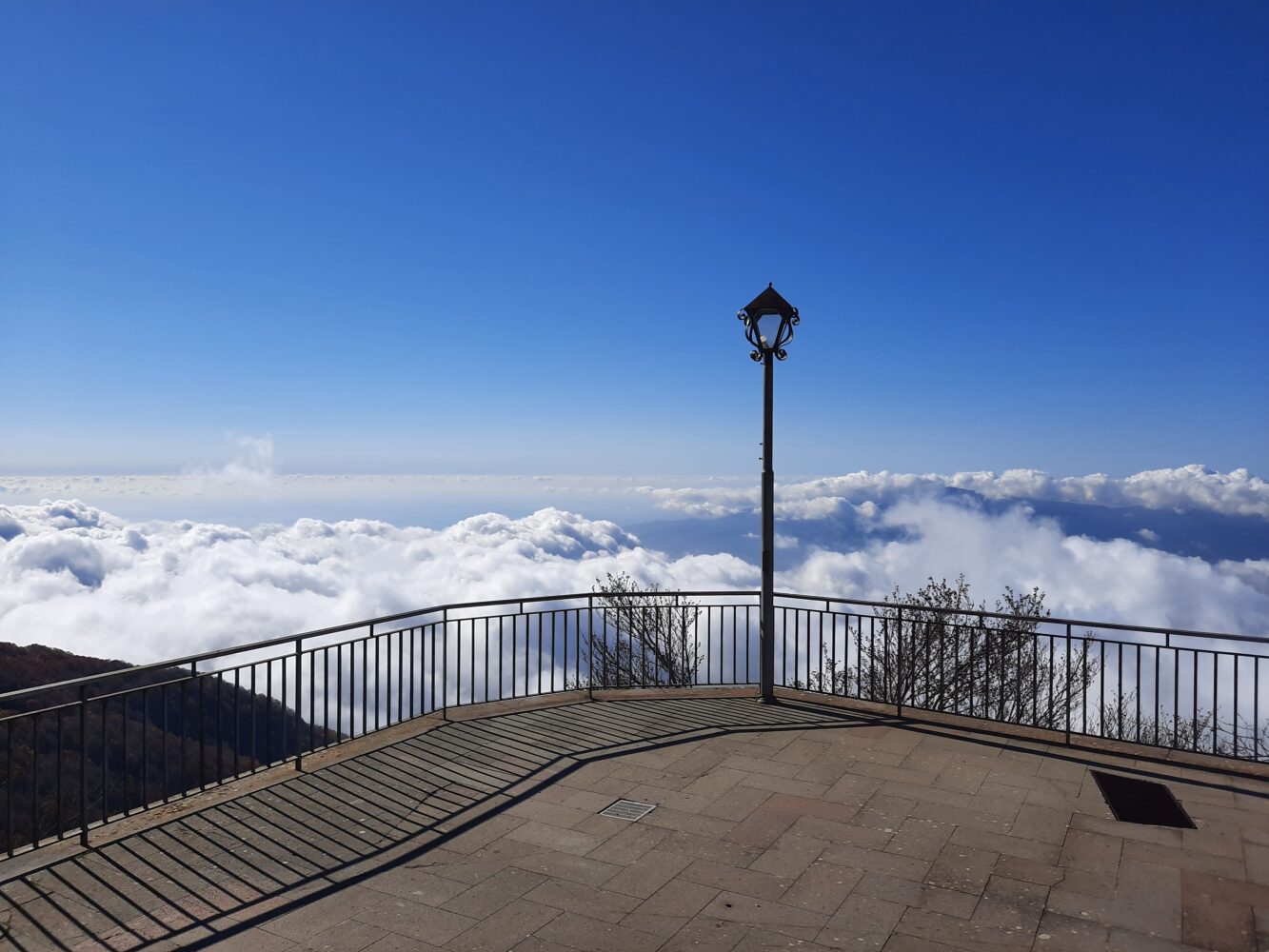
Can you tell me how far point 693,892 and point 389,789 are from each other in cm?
271

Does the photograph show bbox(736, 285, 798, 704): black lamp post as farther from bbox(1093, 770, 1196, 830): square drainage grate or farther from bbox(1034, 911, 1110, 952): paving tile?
bbox(1034, 911, 1110, 952): paving tile

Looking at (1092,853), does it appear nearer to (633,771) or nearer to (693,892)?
(693,892)

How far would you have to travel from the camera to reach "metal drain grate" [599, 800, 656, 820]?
18.6 ft

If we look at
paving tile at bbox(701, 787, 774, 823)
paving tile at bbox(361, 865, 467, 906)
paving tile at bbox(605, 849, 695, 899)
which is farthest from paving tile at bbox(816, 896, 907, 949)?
paving tile at bbox(361, 865, 467, 906)

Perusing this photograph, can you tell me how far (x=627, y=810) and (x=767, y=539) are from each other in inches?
149

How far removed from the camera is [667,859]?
4.98 meters

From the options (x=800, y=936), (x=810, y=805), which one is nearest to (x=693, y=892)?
(x=800, y=936)

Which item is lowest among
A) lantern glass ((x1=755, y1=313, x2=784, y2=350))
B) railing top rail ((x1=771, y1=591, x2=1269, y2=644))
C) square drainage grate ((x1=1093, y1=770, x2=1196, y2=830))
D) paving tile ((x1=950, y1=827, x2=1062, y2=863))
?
square drainage grate ((x1=1093, y1=770, x2=1196, y2=830))

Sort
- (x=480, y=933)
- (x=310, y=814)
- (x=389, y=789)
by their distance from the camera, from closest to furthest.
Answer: (x=480, y=933) < (x=310, y=814) < (x=389, y=789)

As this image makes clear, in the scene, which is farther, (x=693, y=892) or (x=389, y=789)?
(x=389, y=789)

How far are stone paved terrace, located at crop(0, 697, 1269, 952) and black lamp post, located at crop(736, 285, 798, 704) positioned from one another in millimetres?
1568

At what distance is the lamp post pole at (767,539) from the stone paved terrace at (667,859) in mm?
1524

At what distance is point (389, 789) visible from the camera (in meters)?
6.12

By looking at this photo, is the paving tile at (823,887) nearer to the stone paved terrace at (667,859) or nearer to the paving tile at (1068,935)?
the stone paved terrace at (667,859)
